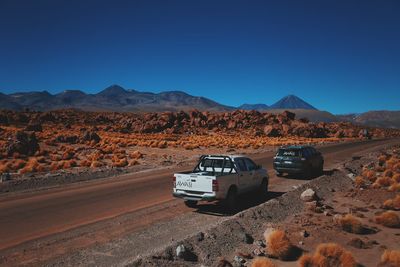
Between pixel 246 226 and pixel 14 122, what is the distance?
84.5m

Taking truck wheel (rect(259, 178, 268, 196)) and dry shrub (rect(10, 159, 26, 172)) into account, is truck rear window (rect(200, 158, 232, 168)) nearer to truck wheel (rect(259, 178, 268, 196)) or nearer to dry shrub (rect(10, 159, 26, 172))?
truck wheel (rect(259, 178, 268, 196))

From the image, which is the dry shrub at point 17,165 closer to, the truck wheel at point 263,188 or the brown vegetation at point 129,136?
the brown vegetation at point 129,136

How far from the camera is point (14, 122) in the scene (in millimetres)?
86000

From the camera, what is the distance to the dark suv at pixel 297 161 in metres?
21.8

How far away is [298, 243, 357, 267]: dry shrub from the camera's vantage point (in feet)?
27.6

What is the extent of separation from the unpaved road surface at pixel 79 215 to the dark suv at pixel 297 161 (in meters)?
2.04

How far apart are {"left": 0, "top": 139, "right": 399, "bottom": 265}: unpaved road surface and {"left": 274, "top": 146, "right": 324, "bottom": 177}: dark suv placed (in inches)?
80.1

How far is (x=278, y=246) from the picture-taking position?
30.3ft

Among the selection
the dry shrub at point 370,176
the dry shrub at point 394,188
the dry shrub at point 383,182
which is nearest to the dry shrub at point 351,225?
the dry shrub at point 394,188

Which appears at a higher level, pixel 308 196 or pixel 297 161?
pixel 297 161

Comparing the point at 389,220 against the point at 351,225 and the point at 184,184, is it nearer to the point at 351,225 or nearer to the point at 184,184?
the point at 351,225

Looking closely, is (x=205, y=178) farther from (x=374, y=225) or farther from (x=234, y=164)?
(x=374, y=225)

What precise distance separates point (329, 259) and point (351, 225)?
343 cm

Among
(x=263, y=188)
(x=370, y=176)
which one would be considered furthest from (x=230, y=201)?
(x=370, y=176)
